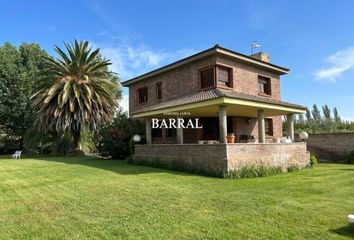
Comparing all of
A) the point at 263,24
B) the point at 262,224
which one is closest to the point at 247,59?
the point at 263,24

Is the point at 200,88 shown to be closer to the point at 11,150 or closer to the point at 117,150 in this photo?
the point at 117,150

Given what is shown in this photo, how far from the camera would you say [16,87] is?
1515 inches

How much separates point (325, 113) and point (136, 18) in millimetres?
82338

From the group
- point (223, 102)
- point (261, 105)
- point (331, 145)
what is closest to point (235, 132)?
point (261, 105)

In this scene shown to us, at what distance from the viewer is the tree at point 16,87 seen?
38.3 m

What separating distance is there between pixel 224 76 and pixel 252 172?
26.7ft

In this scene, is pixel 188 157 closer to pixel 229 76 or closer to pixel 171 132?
pixel 229 76

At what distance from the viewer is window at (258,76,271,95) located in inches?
906

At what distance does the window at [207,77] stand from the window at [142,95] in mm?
7557

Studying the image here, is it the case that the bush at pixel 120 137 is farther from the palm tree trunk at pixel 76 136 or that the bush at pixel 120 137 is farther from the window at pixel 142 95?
the palm tree trunk at pixel 76 136

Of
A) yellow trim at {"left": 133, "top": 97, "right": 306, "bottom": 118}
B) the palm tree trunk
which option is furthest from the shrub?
the palm tree trunk

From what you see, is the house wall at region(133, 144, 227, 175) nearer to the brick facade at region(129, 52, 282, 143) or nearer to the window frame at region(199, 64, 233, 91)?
the brick facade at region(129, 52, 282, 143)

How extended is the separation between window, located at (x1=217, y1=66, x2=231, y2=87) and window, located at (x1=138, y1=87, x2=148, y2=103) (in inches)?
343

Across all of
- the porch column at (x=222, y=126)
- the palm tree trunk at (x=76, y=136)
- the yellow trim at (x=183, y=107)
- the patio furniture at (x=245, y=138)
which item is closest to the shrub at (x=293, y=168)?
the patio furniture at (x=245, y=138)
